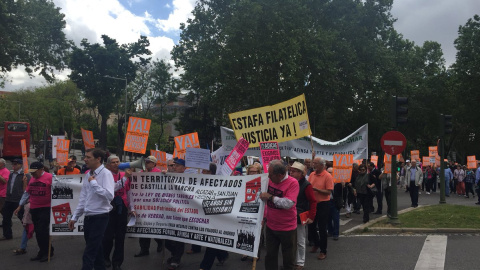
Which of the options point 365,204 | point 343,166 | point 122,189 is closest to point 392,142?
point 343,166

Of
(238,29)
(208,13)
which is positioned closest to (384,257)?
(238,29)

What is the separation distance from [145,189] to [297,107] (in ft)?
13.9

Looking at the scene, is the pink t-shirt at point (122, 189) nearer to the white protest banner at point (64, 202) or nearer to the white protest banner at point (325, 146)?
the white protest banner at point (64, 202)

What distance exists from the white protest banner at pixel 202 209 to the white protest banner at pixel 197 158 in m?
0.78

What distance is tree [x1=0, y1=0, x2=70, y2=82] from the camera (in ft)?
71.5

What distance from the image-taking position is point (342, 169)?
11289mm

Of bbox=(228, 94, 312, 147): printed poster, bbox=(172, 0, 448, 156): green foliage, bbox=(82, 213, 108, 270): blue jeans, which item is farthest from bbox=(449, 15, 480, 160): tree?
bbox=(82, 213, 108, 270): blue jeans

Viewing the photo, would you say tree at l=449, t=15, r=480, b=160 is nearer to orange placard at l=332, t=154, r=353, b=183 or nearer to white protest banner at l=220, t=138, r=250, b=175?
orange placard at l=332, t=154, r=353, b=183

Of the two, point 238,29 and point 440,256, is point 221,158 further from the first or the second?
point 238,29

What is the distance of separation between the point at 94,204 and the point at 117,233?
4.23 ft

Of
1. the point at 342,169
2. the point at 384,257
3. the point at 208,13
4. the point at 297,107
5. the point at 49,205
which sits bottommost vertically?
the point at 384,257

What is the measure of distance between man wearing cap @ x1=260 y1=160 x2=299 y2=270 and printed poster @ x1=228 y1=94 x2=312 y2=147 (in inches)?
169

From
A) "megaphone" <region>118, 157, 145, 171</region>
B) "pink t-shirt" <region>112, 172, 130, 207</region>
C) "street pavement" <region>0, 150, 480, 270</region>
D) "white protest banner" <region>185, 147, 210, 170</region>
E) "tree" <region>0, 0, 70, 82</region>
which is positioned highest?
"tree" <region>0, 0, 70, 82</region>

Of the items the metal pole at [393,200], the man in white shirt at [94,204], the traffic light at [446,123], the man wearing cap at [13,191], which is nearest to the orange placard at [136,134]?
the man wearing cap at [13,191]
